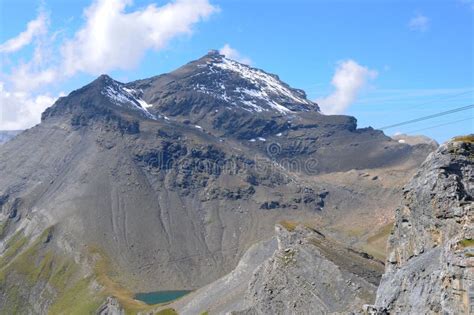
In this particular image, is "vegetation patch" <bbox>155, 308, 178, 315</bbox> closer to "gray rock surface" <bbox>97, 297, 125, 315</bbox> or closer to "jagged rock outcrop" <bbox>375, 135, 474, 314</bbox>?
"gray rock surface" <bbox>97, 297, 125, 315</bbox>

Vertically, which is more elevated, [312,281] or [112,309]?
[312,281]

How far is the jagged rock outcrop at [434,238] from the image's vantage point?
2722 cm

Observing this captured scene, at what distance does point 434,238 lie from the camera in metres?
35.3

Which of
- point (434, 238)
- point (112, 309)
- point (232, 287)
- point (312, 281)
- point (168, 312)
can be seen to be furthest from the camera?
point (112, 309)

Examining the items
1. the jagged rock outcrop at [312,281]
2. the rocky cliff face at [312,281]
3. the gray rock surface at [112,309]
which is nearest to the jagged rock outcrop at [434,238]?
the rocky cliff face at [312,281]

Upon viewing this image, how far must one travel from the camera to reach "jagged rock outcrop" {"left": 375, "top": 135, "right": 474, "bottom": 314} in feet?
89.3

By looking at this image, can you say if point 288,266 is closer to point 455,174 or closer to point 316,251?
point 316,251

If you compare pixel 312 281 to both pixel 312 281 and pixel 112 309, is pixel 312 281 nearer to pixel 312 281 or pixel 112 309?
pixel 312 281

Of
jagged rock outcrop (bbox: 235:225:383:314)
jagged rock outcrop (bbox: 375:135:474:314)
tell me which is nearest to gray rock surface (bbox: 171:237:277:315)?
jagged rock outcrop (bbox: 235:225:383:314)

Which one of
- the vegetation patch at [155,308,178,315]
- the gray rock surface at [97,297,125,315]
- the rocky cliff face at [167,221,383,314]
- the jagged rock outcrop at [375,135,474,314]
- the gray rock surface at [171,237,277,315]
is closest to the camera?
the jagged rock outcrop at [375,135,474,314]

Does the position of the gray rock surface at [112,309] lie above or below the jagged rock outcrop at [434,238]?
below

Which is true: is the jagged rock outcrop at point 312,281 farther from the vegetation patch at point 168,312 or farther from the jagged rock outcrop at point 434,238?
the vegetation patch at point 168,312

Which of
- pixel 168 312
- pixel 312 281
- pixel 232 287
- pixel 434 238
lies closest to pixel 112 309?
pixel 168 312

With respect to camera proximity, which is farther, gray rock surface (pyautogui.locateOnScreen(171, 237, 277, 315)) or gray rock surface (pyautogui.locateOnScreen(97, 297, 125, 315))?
gray rock surface (pyautogui.locateOnScreen(97, 297, 125, 315))
